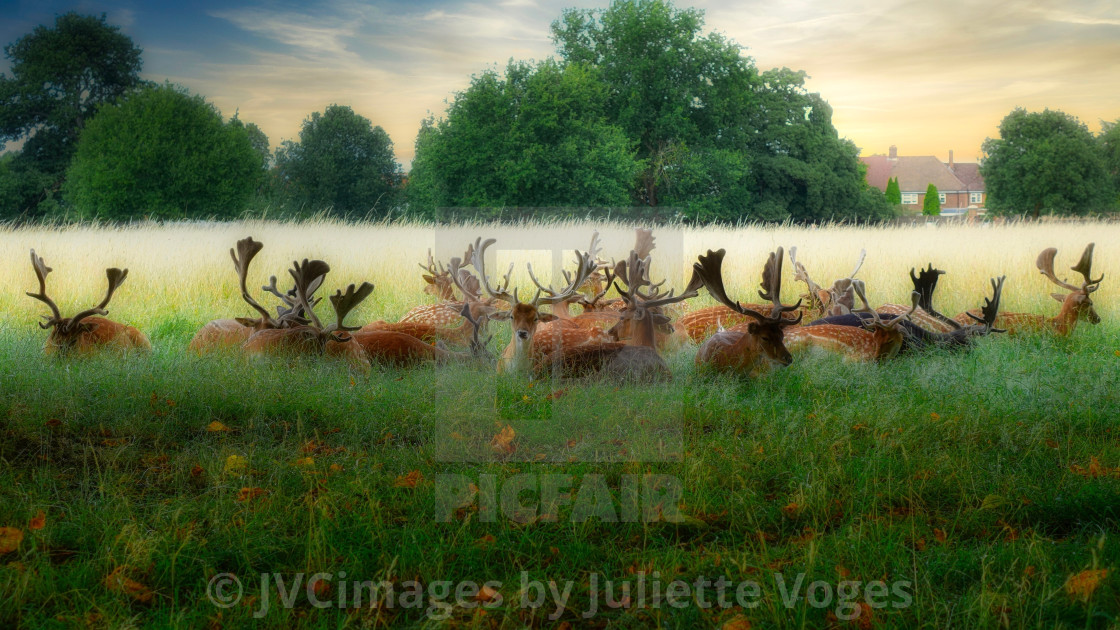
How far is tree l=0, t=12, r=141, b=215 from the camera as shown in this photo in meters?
23.5

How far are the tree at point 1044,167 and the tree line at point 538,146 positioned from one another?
0.06 metres

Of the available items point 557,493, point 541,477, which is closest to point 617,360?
point 541,477

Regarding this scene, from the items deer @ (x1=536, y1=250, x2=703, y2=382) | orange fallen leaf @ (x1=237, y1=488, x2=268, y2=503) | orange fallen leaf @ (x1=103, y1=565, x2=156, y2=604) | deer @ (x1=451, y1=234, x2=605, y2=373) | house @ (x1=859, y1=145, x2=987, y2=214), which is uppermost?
house @ (x1=859, y1=145, x2=987, y2=214)

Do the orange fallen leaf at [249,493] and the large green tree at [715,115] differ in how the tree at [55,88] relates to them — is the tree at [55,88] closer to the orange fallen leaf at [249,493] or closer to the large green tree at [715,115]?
the large green tree at [715,115]

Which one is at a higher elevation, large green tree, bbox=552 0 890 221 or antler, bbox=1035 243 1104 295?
large green tree, bbox=552 0 890 221

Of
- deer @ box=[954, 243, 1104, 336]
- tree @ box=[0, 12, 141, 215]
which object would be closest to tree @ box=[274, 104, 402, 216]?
tree @ box=[0, 12, 141, 215]

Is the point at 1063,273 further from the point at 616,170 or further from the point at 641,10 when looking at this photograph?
the point at 641,10

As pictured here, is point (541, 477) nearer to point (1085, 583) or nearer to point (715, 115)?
point (1085, 583)

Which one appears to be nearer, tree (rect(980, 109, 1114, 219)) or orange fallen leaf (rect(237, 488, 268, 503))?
orange fallen leaf (rect(237, 488, 268, 503))

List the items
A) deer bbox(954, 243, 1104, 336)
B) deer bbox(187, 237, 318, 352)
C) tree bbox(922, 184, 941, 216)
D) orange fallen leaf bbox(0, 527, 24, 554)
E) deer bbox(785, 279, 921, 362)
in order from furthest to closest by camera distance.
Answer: tree bbox(922, 184, 941, 216), deer bbox(954, 243, 1104, 336), deer bbox(785, 279, 921, 362), deer bbox(187, 237, 318, 352), orange fallen leaf bbox(0, 527, 24, 554)

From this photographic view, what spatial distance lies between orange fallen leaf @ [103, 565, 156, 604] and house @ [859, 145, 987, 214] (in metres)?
55.7

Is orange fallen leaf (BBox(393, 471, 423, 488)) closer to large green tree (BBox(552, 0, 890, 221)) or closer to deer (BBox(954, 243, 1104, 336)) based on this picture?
deer (BBox(954, 243, 1104, 336))

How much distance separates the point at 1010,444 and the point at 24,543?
14.1ft

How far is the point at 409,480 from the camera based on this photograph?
345 cm
